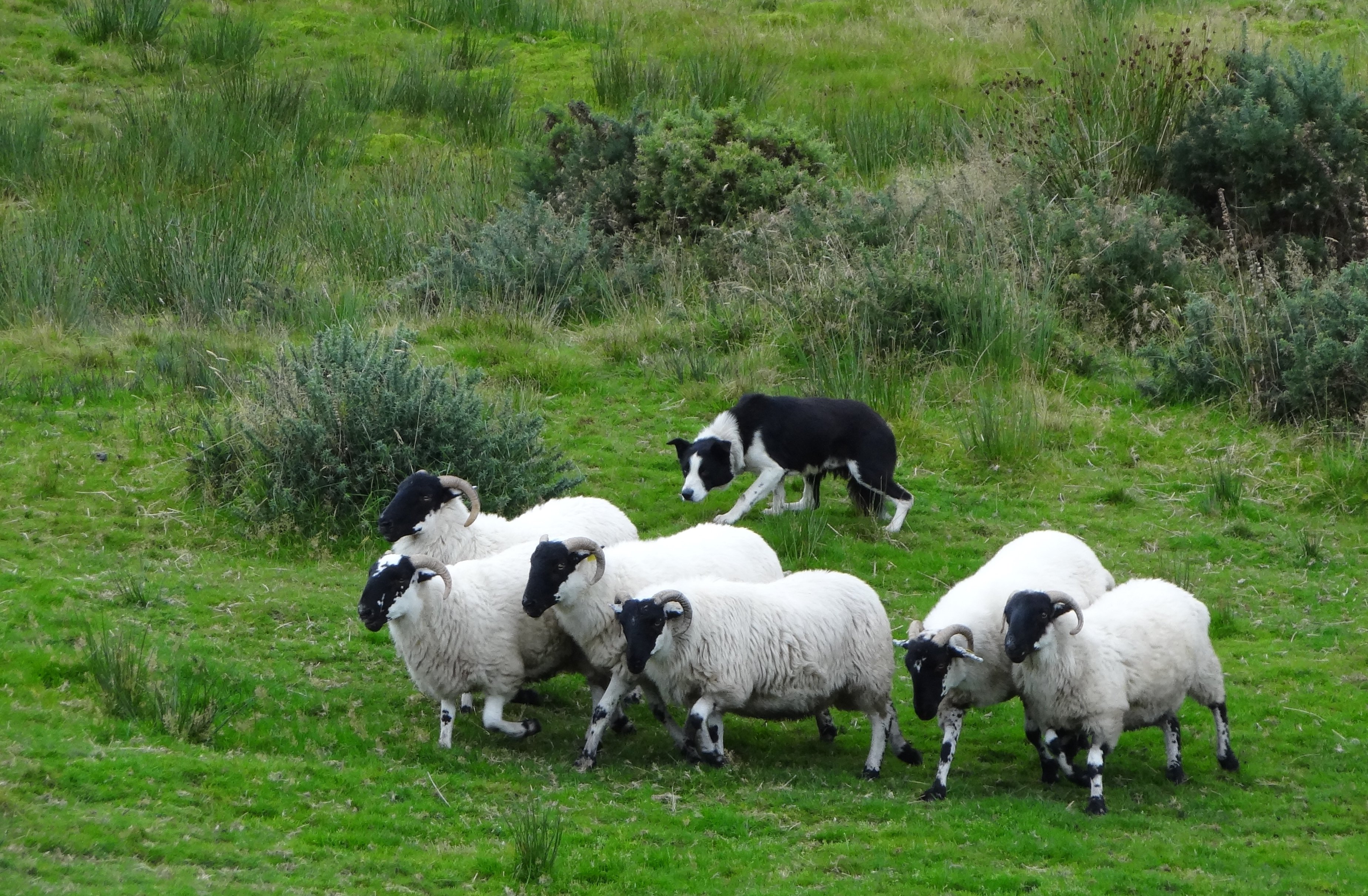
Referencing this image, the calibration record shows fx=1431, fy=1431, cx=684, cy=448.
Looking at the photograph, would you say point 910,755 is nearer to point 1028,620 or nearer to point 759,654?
point 759,654

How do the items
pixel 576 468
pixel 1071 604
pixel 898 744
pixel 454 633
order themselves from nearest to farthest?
pixel 1071 604 < pixel 454 633 < pixel 898 744 < pixel 576 468

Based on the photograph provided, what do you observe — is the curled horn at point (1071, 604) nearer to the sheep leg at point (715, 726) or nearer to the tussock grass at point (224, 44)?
the sheep leg at point (715, 726)

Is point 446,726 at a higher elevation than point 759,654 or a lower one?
lower

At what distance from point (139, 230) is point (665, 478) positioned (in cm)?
749

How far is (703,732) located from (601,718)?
557 millimetres

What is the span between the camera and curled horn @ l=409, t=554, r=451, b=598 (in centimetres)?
791

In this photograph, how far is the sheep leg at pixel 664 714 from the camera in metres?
8.02

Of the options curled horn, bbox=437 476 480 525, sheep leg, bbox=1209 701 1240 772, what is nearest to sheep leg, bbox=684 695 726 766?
curled horn, bbox=437 476 480 525

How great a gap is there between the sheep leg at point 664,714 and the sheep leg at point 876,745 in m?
1.02

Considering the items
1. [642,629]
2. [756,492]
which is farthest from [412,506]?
[756,492]

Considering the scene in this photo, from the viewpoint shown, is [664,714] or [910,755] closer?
[910,755]

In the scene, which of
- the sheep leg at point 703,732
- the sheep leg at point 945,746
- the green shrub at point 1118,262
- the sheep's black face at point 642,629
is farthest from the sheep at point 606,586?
the green shrub at point 1118,262

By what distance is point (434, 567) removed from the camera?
26.2ft

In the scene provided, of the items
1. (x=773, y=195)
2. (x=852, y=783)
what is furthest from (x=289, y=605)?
(x=773, y=195)
